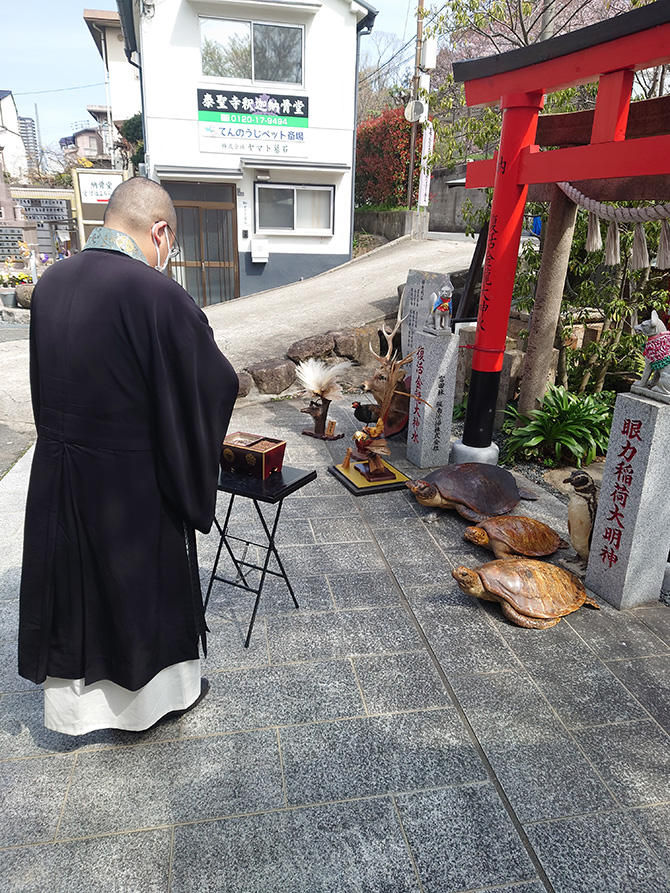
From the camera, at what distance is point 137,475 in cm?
253

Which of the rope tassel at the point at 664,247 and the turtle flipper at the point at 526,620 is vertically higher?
the rope tassel at the point at 664,247

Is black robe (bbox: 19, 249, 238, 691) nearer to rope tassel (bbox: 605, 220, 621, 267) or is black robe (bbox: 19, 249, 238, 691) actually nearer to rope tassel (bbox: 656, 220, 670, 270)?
rope tassel (bbox: 656, 220, 670, 270)

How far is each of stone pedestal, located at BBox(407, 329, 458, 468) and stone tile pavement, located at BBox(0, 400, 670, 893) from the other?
2461 mm

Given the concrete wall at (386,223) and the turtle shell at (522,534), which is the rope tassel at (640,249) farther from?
the concrete wall at (386,223)

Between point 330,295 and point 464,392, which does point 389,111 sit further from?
point 464,392

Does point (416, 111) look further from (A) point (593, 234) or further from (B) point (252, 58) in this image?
(A) point (593, 234)

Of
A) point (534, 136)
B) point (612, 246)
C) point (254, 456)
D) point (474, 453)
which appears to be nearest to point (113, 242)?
point (254, 456)

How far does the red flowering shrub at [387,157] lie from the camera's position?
18.8 m

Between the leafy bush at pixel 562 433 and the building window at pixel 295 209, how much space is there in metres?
11.0

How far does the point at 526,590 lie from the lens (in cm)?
395

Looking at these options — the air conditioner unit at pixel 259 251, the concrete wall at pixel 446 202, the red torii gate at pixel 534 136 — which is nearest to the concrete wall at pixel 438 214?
the concrete wall at pixel 446 202

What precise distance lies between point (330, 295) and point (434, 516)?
839 centimetres

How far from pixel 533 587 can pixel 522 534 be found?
673mm

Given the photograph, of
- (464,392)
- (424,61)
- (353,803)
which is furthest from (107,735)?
(424,61)
